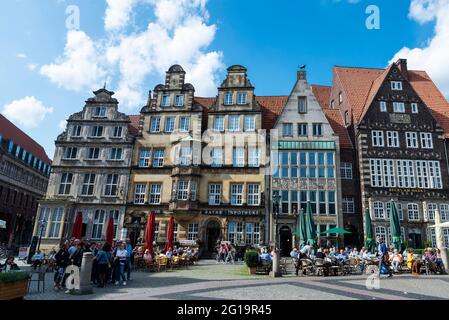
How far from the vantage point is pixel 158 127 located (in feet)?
108

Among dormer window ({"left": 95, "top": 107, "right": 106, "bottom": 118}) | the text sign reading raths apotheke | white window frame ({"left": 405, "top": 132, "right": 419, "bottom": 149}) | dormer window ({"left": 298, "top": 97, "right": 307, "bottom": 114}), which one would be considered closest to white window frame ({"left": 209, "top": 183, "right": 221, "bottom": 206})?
the text sign reading raths apotheke

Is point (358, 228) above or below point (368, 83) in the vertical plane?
below

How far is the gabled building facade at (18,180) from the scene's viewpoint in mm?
46750

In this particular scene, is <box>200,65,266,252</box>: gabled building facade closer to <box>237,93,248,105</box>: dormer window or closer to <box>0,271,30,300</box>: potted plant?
<box>237,93,248,105</box>: dormer window

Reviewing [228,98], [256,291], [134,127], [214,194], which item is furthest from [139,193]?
[256,291]

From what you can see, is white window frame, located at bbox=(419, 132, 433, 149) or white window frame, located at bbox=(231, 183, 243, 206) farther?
white window frame, located at bbox=(419, 132, 433, 149)

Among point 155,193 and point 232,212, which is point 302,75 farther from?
point 155,193

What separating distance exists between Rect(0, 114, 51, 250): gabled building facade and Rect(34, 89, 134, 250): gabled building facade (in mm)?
18181

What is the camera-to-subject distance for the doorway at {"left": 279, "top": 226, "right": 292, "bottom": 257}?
2945cm

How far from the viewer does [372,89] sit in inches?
1435

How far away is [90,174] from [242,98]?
54.9ft
